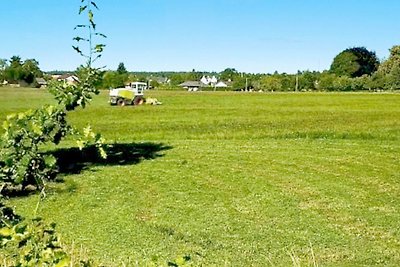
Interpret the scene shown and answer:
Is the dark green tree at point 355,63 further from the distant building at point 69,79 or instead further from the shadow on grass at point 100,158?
the distant building at point 69,79

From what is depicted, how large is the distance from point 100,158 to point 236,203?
14.4ft

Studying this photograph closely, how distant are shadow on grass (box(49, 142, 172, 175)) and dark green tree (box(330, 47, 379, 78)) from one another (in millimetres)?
103853

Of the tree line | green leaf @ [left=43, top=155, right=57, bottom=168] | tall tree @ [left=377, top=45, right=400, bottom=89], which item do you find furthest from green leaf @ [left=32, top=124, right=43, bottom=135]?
tall tree @ [left=377, top=45, right=400, bottom=89]

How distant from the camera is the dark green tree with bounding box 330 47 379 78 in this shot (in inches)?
4689

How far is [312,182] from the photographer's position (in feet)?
41.1

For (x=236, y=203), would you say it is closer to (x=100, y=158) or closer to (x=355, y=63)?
(x=100, y=158)

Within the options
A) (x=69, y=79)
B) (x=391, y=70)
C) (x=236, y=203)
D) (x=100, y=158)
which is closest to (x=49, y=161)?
(x=69, y=79)

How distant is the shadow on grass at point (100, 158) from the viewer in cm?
1397

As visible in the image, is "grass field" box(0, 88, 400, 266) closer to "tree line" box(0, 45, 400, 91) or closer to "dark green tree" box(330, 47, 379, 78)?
"tree line" box(0, 45, 400, 91)

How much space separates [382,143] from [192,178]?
359 inches

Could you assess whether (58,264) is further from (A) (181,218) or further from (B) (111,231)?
(A) (181,218)

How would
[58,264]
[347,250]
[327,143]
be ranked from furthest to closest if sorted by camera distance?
[327,143] < [347,250] < [58,264]

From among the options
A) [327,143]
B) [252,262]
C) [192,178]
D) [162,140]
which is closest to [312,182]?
[192,178]

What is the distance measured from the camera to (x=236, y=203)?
10477mm
